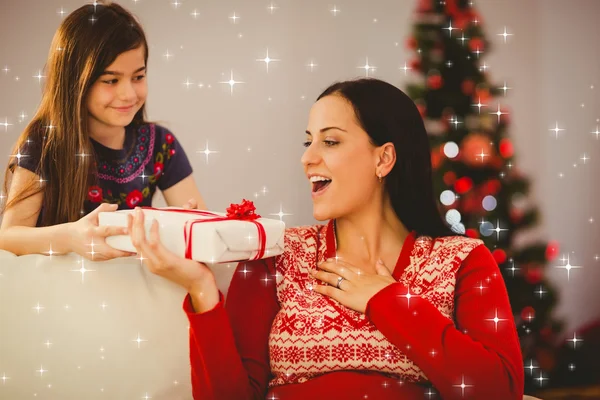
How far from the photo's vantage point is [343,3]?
290 centimetres

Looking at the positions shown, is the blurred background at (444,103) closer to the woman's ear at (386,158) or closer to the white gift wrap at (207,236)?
the woman's ear at (386,158)

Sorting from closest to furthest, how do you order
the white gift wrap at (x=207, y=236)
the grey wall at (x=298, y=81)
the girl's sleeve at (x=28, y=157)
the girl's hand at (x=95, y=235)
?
1. the white gift wrap at (x=207, y=236)
2. the girl's hand at (x=95, y=235)
3. the girl's sleeve at (x=28, y=157)
4. the grey wall at (x=298, y=81)

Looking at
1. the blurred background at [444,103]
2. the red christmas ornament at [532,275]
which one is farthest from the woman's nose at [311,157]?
the red christmas ornament at [532,275]

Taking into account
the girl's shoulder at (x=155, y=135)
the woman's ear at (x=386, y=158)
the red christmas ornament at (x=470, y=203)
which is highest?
the girl's shoulder at (x=155, y=135)

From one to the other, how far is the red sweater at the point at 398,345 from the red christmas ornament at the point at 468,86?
118 cm

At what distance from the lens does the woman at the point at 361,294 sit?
3.99 ft

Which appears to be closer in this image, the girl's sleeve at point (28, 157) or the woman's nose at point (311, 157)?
the woman's nose at point (311, 157)

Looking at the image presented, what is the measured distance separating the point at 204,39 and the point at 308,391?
1.99 meters

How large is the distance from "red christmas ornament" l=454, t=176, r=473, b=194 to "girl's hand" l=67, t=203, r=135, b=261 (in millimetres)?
1528

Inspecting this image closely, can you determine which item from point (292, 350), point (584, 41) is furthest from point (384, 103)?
point (584, 41)

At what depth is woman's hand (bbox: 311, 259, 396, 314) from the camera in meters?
1.28

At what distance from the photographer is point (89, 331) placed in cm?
141

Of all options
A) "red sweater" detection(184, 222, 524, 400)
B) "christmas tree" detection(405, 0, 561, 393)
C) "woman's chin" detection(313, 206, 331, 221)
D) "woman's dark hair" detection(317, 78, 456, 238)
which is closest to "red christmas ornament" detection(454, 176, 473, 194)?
"christmas tree" detection(405, 0, 561, 393)

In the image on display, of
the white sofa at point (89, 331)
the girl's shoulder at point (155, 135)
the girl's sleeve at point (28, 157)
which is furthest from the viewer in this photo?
the girl's shoulder at point (155, 135)
